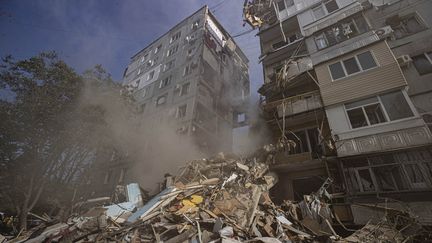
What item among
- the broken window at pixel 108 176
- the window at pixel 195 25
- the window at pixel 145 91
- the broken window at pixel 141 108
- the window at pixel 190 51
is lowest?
the broken window at pixel 108 176

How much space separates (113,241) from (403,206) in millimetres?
10583

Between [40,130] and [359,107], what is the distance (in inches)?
784

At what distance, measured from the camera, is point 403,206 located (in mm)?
7801

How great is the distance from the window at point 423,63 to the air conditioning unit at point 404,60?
484mm

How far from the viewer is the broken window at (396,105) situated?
9.25 m

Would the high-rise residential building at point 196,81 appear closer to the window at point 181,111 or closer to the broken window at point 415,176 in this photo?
the window at point 181,111

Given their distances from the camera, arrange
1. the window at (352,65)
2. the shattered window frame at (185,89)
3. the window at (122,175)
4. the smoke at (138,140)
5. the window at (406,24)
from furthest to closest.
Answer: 1. the shattered window frame at (185,89)
2. the window at (122,175)
3. the smoke at (138,140)
4. the window at (406,24)
5. the window at (352,65)

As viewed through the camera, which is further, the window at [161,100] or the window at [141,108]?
the window at [141,108]

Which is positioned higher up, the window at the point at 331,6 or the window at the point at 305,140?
the window at the point at 331,6

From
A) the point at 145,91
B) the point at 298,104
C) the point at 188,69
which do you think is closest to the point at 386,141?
the point at 298,104

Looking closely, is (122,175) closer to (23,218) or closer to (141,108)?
(141,108)

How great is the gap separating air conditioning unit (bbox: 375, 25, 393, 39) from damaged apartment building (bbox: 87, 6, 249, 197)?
16.2 m

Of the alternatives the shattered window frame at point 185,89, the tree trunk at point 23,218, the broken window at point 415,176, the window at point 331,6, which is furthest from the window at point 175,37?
the broken window at point 415,176

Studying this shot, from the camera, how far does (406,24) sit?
473 inches
